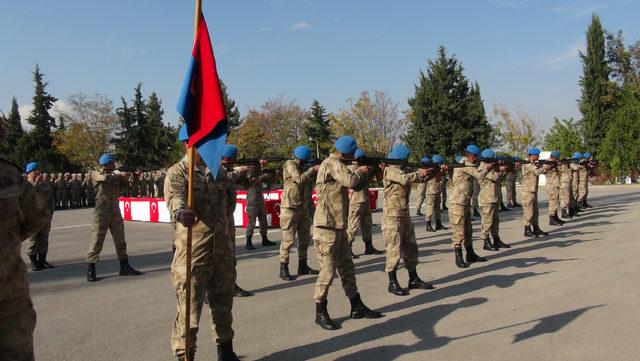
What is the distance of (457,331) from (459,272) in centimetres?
301

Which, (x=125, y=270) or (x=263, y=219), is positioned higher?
(x=263, y=219)

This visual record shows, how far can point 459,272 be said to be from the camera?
26.3 ft

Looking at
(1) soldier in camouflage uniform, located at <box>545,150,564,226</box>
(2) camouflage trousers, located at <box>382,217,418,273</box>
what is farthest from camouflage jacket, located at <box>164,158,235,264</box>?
(1) soldier in camouflage uniform, located at <box>545,150,564,226</box>

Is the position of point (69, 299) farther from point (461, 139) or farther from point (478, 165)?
point (461, 139)

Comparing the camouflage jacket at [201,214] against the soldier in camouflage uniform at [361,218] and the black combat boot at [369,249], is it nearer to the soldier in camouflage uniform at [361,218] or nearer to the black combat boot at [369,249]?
the soldier in camouflage uniform at [361,218]

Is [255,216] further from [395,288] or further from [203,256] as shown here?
[203,256]

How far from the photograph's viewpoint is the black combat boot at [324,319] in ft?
17.5

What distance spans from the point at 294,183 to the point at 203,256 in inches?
183

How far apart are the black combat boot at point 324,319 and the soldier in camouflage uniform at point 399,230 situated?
1593mm

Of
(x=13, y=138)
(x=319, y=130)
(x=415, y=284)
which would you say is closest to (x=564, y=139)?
(x=319, y=130)

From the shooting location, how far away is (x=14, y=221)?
3051mm

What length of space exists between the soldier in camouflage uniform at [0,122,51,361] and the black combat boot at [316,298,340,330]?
3006 mm

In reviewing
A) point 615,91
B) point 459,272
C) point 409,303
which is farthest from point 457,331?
point 615,91

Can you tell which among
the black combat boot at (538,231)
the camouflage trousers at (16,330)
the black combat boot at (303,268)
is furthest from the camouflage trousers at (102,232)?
the black combat boot at (538,231)
